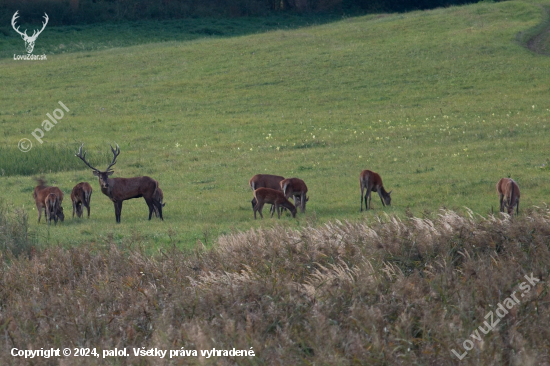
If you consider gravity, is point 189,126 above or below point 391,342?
above

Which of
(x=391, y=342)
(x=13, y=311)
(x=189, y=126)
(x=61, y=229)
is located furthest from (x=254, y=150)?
(x=391, y=342)

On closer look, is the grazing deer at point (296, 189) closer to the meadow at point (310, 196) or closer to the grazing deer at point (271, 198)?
the grazing deer at point (271, 198)

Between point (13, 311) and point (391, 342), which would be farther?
point (13, 311)

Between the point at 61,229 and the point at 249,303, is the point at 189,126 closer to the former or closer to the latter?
the point at 61,229

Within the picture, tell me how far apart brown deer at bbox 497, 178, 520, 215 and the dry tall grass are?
9.13 feet

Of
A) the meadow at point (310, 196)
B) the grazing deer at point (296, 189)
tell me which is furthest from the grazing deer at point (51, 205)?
the grazing deer at point (296, 189)

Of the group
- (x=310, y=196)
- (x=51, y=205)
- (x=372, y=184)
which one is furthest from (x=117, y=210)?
(x=372, y=184)

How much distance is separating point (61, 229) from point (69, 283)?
492cm

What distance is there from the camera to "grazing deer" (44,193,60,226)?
15430mm

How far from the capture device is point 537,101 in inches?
1105

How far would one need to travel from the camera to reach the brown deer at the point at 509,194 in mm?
13750

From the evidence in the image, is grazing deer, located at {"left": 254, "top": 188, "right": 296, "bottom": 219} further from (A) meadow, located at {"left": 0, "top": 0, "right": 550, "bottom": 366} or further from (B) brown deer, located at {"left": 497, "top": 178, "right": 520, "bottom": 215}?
(B) brown deer, located at {"left": 497, "top": 178, "right": 520, "bottom": 215}

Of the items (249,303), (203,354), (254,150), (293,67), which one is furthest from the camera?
(293,67)

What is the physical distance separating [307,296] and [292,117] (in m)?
21.1
